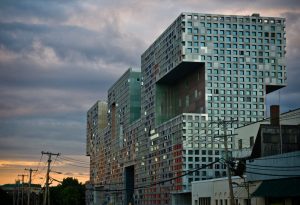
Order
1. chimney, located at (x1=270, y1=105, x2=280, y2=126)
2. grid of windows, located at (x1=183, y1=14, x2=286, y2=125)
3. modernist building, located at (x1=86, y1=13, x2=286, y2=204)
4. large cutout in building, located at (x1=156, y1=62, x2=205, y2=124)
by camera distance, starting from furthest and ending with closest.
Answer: large cutout in building, located at (x1=156, y1=62, x2=205, y2=124) → grid of windows, located at (x1=183, y1=14, x2=286, y2=125) → modernist building, located at (x1=86, y1=13, x2=286, y2=204) → chimney, located at (x1=270, y1=105, x2=280, y2=126)

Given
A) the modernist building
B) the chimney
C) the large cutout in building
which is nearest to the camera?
the chimney

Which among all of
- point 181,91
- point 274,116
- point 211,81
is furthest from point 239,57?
point 274,116

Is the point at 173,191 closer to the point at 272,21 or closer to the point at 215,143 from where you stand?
the point at 215,143

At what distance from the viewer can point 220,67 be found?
151875 mm

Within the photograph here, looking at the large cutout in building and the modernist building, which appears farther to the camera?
the large cutout in building

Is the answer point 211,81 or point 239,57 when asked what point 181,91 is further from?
point 239,57

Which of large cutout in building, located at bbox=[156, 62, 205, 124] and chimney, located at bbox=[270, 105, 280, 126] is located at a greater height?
large cutout in building, located at bbox=[156, 62, 205, 124]

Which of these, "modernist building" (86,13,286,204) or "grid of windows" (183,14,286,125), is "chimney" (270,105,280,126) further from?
"grid of windows" (183,14,286,125)

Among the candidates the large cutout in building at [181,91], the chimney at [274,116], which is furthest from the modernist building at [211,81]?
the chimney at [274,116]

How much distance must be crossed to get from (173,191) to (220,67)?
37801mm

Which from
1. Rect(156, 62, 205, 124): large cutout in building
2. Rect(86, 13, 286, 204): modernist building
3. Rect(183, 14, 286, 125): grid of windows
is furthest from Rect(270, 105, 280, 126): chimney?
Rect(156, 62, 205, 124): large cutout in building

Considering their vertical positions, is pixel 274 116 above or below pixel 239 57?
below

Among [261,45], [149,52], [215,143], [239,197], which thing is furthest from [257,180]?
[149,52]

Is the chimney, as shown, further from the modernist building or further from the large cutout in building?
the large cutout in building
